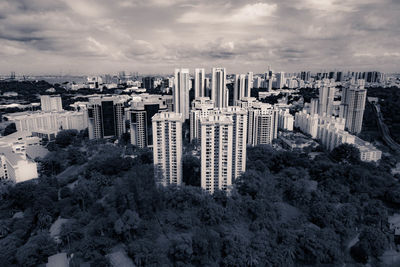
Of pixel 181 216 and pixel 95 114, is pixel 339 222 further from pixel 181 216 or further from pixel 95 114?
pixel 95 114

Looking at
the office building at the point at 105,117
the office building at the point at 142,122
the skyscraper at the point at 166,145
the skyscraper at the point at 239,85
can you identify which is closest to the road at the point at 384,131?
the skyscraper at the point at 239,85

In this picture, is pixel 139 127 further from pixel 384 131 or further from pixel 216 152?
pixel 384 131

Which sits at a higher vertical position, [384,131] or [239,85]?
[239,85]

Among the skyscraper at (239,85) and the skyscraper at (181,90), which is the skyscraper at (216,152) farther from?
the skyscraper at (239,85)

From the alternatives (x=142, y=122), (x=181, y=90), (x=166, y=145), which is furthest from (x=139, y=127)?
(x=181, y=90)

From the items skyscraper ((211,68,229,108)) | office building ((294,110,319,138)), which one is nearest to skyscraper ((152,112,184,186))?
office building ((294,110,319,138))

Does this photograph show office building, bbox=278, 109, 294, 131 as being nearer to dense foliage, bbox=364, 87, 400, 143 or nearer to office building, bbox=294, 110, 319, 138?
office building, bbox=294, 110, 319, 138
